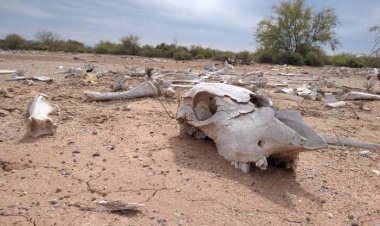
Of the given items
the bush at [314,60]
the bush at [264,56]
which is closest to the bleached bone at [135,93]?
the bush at [264,56]

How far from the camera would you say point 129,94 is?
22.9 ft

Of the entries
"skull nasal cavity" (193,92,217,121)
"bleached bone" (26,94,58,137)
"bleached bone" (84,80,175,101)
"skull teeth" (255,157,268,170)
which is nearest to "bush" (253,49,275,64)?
"bleached bone" (84,80,175,101)

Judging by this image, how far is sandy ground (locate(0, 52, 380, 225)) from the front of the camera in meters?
3.16

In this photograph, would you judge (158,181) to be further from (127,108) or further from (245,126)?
(127,108)

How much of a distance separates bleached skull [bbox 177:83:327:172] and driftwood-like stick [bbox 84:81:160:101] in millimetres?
2460

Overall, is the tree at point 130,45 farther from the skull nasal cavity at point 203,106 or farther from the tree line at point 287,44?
the skull nasal cavity at point 203,106

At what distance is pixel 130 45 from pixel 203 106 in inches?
963

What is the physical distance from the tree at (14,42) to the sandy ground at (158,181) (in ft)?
86.0

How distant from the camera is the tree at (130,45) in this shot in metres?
28.1

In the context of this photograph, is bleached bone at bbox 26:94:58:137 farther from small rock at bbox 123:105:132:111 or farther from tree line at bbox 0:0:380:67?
tree line at bbox 0:0:380:67

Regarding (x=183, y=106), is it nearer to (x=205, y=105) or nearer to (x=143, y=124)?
(x=205, y=105)

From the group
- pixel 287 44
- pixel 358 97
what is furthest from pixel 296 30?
pixel 358 97

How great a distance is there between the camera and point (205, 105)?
184 inches

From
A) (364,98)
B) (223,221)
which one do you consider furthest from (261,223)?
(364,98)
